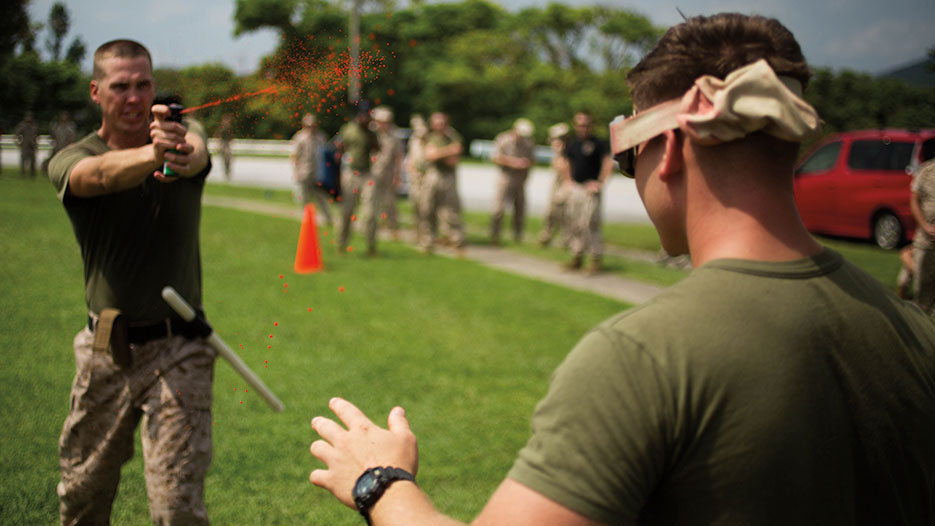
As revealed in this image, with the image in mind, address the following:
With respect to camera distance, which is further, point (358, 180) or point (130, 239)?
point (358, 180)

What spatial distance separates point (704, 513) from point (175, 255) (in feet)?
8.39

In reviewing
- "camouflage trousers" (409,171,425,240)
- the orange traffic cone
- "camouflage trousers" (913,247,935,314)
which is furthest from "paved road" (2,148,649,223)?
"camouflage trousers" (913,247,935,314)

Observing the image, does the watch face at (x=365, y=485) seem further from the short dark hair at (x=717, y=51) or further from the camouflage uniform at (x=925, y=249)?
the camouflage uniform at (x=925, y=249)

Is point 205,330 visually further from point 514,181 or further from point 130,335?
point 514,181

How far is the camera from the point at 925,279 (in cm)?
672

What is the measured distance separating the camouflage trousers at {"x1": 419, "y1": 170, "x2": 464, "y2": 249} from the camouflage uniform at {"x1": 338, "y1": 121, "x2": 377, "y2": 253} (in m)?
1.16

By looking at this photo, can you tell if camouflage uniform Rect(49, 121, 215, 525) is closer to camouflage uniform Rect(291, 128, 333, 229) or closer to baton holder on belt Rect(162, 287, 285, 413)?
baton holder on belt Rect(162, 287, 285, 413)

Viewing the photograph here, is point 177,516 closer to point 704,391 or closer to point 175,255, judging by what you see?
point 175,255

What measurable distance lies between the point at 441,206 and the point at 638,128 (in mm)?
13036

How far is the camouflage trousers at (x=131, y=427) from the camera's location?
2984 mm

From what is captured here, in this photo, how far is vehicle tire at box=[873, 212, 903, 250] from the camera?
14.9 meters

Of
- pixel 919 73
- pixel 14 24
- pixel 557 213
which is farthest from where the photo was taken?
pixel 14 24

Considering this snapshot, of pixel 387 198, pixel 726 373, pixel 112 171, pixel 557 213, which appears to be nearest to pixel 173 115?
pixel 112 171

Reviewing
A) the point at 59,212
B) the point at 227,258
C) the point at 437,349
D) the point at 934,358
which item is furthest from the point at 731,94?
the point at 59,212
